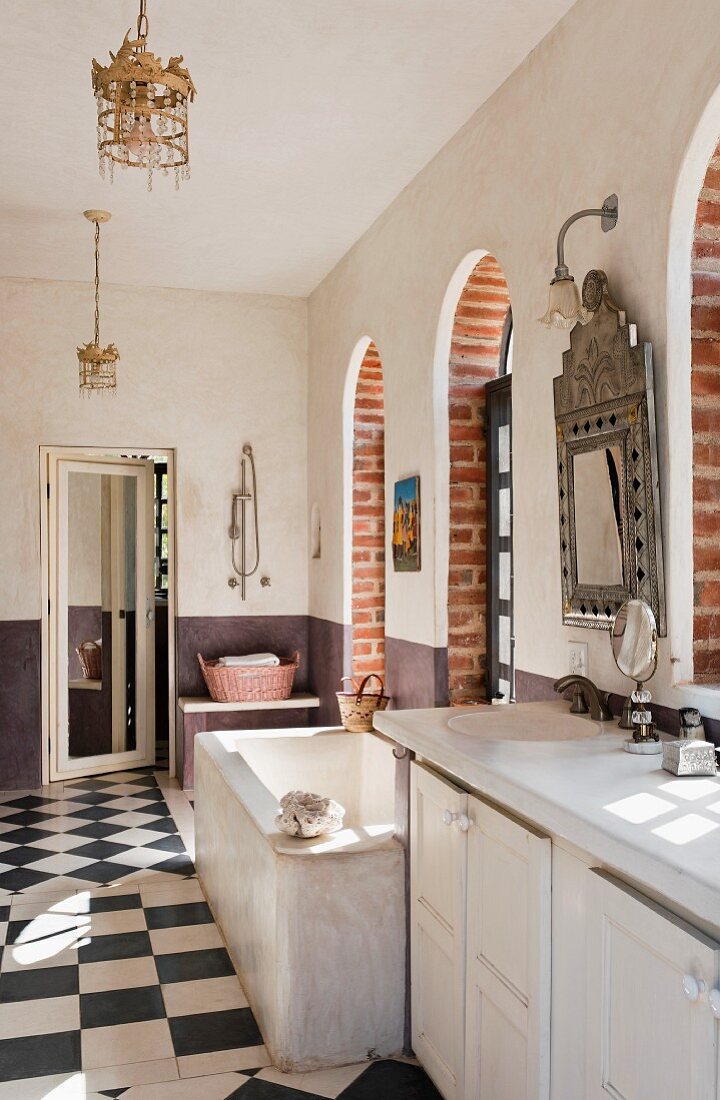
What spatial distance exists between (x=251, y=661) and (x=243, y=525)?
0.92 m

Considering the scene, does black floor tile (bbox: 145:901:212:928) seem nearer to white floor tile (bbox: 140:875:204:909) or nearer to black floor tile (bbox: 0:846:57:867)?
white floor tile (bbox: 140:875:204:909)

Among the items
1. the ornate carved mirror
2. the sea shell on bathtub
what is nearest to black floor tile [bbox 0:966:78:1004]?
the sea shell on bathtub

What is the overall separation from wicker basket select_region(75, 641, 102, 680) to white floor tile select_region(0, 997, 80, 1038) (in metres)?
3.28

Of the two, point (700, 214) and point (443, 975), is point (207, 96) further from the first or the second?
point (443, 975)

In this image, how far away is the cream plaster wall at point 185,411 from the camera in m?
5.93

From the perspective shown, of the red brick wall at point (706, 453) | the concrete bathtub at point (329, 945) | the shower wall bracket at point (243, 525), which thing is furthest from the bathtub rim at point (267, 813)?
the shower wall bracket at point (243, 525)

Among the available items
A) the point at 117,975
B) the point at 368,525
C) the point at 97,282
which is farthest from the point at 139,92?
the point at 97,282

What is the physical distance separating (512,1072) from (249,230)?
4167mm

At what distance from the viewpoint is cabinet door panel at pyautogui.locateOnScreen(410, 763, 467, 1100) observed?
230 centimetres

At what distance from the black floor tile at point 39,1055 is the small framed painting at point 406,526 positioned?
2.30 meters

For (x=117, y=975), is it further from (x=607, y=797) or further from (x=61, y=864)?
(x=607, y=797)

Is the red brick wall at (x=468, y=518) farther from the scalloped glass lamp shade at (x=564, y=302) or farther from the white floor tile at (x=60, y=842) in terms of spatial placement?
the white floor tile at (x=60, y=842)

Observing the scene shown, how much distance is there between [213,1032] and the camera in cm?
288

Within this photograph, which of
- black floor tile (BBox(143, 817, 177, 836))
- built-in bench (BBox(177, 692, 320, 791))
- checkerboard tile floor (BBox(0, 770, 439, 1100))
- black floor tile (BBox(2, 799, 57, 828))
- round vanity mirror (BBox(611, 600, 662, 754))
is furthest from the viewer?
built-in bench (BBox(177, 692, 320, 791))
